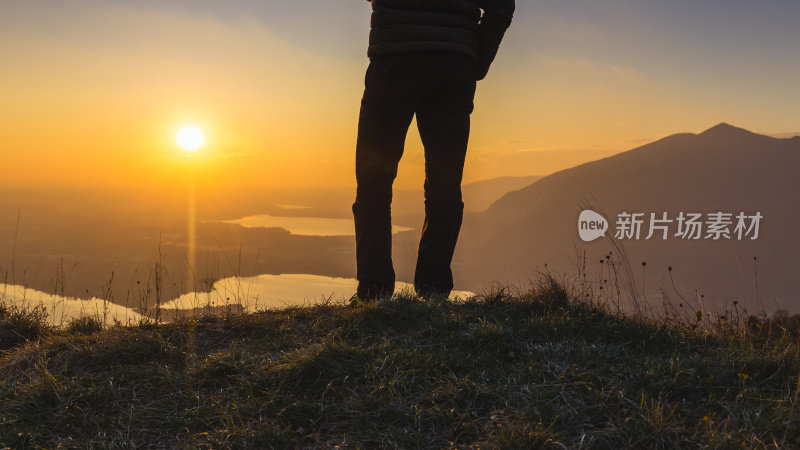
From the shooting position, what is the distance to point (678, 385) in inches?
100.0

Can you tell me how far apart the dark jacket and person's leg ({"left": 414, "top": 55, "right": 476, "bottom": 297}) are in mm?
230

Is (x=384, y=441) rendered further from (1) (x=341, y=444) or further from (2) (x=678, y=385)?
(2) (x=678, y=385)

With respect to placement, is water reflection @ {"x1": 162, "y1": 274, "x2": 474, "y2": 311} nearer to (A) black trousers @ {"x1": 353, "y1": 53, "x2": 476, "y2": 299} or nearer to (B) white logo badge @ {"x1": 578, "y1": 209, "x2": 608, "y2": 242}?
(A) black trousers @ {"x1": 353, "y1": 53, "x2": 476, "y2": 299}

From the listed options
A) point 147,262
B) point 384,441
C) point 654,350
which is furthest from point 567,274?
point 147,262

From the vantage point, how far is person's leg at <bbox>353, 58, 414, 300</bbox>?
4.35 metres

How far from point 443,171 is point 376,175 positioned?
0.58 meters

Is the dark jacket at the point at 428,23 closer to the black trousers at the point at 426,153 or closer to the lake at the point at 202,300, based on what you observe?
the black trousers at the point at 426,153

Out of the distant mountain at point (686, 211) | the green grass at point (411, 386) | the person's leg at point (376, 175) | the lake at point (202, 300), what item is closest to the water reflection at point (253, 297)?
the lake at point (202, 300)

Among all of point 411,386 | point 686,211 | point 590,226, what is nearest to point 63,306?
point 411,386

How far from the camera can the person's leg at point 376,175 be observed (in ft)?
14.3

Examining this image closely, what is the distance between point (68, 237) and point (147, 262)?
63.0m

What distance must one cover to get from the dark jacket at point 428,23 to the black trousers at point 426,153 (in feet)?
0.27

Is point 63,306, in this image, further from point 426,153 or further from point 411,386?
point 411,386

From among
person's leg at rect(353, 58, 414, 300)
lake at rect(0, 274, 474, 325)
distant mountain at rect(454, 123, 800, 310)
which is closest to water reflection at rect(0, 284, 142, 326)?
lake at rect(0, 274, 474, 325)
